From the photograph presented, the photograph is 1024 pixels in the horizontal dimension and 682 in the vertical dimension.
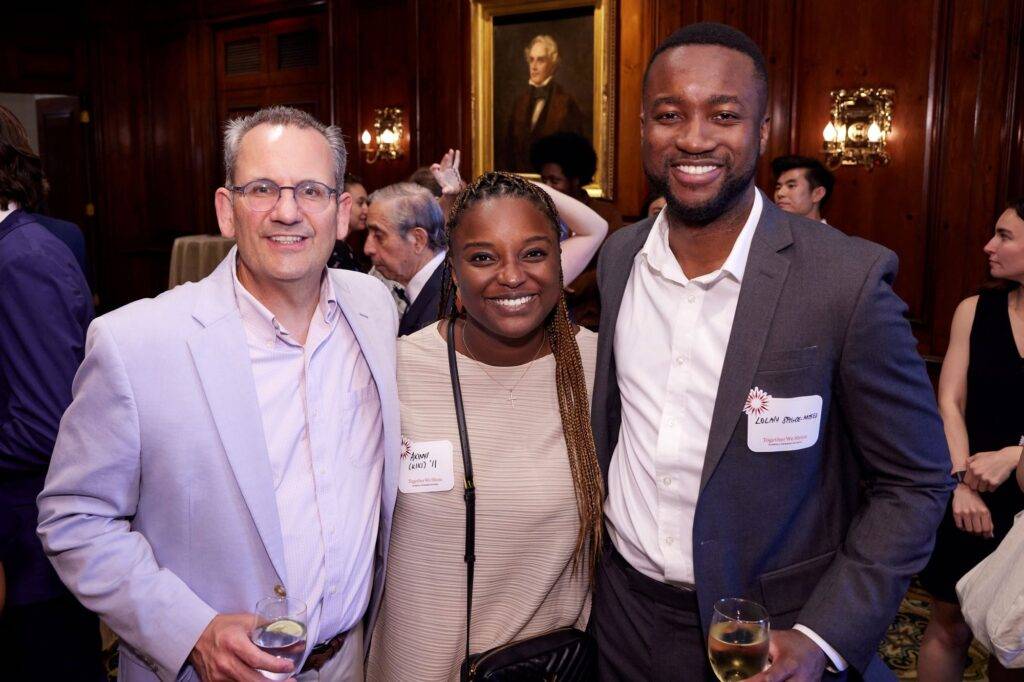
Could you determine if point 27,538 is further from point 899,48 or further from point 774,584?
point 899,48

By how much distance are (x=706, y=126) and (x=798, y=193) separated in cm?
347

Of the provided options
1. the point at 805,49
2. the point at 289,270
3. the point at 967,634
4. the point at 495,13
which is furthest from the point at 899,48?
the point at 289,270

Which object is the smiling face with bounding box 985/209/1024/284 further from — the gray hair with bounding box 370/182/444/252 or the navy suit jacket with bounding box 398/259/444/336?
the gray hair with bounding box 370/182/444/252

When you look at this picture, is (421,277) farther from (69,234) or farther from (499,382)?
(499,382)

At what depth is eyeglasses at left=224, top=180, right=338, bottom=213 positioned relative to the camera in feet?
5.49

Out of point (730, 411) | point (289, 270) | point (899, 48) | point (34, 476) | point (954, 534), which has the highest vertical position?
point (899, 48)

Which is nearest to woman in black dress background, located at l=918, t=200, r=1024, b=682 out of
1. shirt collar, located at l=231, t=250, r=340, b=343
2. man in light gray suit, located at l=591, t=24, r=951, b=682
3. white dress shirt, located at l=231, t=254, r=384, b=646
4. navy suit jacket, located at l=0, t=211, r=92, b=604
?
man in light gray suit, located at l=591, t=24, r=951, b=682

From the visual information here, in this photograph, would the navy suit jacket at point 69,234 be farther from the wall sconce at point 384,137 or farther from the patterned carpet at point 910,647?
the wall sconce at point 384,137

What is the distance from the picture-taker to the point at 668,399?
161 cm

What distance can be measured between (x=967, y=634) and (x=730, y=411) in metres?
2.13

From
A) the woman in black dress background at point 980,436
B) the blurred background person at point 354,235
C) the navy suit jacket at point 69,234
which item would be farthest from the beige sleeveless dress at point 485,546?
the woman in black dress background at point 980,436

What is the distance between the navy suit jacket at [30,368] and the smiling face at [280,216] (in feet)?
2.63

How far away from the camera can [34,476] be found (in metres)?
2.27

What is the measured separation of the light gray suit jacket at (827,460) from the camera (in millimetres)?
1444
